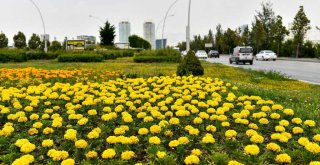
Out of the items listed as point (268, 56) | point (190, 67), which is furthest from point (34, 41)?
point (190, 67)

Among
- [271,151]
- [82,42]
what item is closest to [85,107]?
[271,151]

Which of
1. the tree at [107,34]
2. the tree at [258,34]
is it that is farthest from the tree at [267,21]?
the tree at [107,34]

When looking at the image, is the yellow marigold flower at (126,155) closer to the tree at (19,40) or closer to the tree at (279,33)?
the tree at (279,33)

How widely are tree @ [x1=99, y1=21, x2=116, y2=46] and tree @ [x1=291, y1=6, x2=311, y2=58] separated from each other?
28.0m

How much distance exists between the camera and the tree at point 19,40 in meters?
65.2

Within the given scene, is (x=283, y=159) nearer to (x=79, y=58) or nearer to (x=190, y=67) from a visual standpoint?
(x=190, y=67)

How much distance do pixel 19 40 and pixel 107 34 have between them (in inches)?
A: 731

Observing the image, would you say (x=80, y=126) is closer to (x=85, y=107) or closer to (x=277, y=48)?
(x=85, y=107)

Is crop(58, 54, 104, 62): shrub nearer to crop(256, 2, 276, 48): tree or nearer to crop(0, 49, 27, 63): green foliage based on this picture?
crop(0, 49, 27, 63): green foliage

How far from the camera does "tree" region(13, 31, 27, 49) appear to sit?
214 ft

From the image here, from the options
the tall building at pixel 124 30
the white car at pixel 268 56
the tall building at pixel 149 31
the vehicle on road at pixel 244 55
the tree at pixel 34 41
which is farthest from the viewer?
the tall building at pixel 149 31

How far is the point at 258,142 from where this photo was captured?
4.15 meters

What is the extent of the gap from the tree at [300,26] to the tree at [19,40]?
46.9m

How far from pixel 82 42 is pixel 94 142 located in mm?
40688
